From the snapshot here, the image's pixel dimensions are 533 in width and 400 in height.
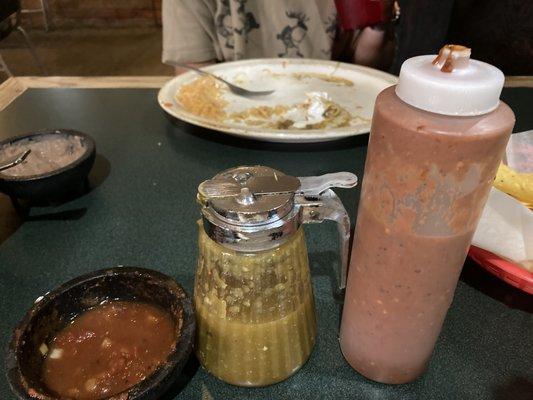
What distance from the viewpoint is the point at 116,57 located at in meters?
4.52

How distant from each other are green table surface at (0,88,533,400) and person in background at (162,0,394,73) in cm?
47

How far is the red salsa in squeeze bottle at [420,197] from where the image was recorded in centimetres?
42

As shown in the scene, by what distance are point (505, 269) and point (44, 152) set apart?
975mm

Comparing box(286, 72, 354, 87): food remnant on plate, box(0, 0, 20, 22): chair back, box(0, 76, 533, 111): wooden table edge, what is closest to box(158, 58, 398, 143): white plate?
box(286, 72, 354, 87): food remnant on plate

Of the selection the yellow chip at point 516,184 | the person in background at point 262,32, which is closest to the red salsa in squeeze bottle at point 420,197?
the yellow chip at point 516,184

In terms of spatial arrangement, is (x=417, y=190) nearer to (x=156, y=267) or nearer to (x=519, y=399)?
(x=519, y=399)

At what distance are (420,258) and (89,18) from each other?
5.73 meters

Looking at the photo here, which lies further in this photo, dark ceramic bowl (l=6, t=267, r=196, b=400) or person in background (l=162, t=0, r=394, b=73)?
person in background (l=162, t=0, r=394, b=73)

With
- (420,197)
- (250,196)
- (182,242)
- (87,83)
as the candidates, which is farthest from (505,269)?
(87,83)

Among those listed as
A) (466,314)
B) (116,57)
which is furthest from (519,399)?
(116,57)

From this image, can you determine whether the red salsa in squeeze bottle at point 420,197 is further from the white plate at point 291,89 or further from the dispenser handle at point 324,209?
the white plate at point 291,89

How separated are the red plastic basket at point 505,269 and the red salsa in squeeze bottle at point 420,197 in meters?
0.21

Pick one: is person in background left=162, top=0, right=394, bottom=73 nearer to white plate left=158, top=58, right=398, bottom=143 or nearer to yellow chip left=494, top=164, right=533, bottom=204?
white plate left=158, top=58, right=398, bottom=143

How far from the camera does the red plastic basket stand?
70cm
